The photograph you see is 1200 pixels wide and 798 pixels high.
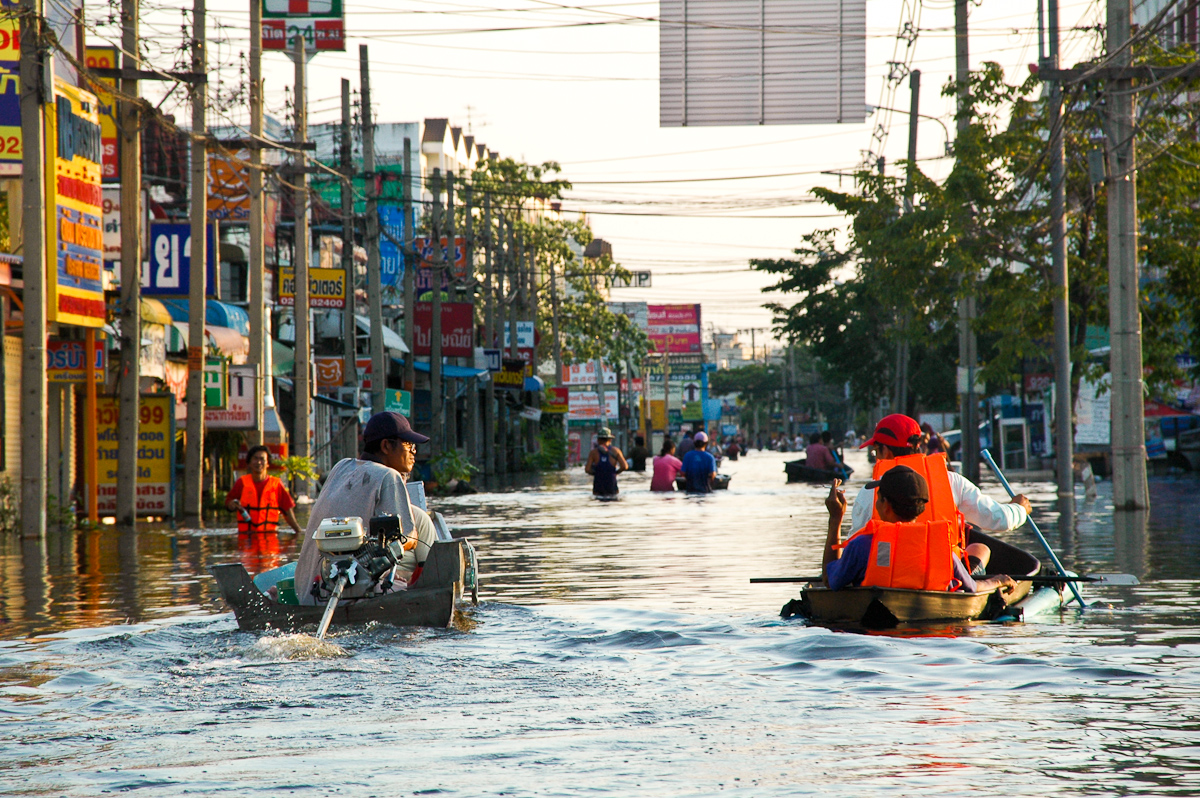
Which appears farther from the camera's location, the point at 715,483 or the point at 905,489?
the point at 715,483

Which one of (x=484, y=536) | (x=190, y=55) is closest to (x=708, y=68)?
(x=484, y=536)

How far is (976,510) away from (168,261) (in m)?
19.7

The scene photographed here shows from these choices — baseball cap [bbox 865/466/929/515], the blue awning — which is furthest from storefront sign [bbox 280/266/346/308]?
baseball cap [bbox 865/466/929/515]

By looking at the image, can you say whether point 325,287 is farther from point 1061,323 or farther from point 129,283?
point 1061,323

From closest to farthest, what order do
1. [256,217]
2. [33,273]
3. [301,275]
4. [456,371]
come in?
[33,273], [256,217], [301,275], [456,371]

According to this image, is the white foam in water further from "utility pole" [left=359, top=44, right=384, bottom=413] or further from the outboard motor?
"utility pole" [left=359, top=44, right=384, bottom=413]

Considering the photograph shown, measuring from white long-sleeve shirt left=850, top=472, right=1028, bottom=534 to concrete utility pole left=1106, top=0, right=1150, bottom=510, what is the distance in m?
12.8

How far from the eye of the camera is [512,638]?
394 inches

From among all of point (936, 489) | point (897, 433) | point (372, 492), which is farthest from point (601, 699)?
point (897, 433)

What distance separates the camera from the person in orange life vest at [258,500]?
20438mm

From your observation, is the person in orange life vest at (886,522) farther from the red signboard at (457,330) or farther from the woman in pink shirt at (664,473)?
the red signboard at (457,330)

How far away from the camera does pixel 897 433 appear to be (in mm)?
10352

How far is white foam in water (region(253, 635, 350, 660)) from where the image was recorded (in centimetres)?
903

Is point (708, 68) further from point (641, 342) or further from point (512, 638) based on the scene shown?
point (641, 342)
